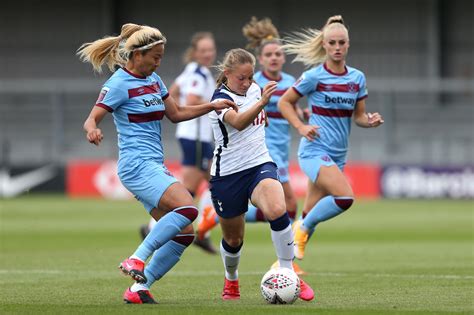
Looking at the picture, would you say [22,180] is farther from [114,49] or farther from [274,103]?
[114,49]

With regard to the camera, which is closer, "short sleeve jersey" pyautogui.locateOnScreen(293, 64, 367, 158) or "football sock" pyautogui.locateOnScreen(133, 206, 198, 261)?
"football sock" pyautogui.locateOnScreen(133, 206, 198, 261)

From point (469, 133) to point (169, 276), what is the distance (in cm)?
1961

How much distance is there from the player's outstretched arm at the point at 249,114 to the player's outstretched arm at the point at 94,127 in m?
1.05

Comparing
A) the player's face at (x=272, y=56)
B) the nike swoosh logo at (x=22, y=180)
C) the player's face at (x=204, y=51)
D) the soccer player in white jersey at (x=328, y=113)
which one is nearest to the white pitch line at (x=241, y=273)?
the soccer player in white jersey at (x=328, y=113)

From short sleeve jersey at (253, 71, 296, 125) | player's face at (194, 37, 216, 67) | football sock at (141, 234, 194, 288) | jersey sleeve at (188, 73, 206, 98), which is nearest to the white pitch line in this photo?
short sleeve jersey at (253, 71, 296, 125)

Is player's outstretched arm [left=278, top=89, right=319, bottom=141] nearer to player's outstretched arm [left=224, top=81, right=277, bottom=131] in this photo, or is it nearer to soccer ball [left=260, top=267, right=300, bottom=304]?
player's outstretched arm [left=224, top=81, right=277, bottom=131]

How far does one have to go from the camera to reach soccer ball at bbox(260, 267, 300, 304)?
29.8 feet

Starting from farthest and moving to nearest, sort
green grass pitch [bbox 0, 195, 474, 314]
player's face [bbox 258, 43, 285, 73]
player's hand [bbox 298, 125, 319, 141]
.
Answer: player's face [bbox 258, 43, 285, 73], player's hand [bbox 298, 125, 319, 141], green grass pitch [bbox 0, 195, 474, 314]

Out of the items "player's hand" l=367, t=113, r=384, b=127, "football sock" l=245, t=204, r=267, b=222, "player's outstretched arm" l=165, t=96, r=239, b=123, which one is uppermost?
"player's outstretched arm" l=165, t=96, r=239, b=123

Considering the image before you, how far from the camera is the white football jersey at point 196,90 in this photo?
15523 millimetres

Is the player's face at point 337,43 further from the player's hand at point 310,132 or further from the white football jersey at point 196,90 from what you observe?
the white football jersey at point 196,90

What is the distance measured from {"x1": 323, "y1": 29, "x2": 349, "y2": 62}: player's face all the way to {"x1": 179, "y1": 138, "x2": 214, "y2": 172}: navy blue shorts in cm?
450

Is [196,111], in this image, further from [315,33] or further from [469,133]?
[469,133]

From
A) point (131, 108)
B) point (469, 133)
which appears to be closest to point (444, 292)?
point (131, 108)
